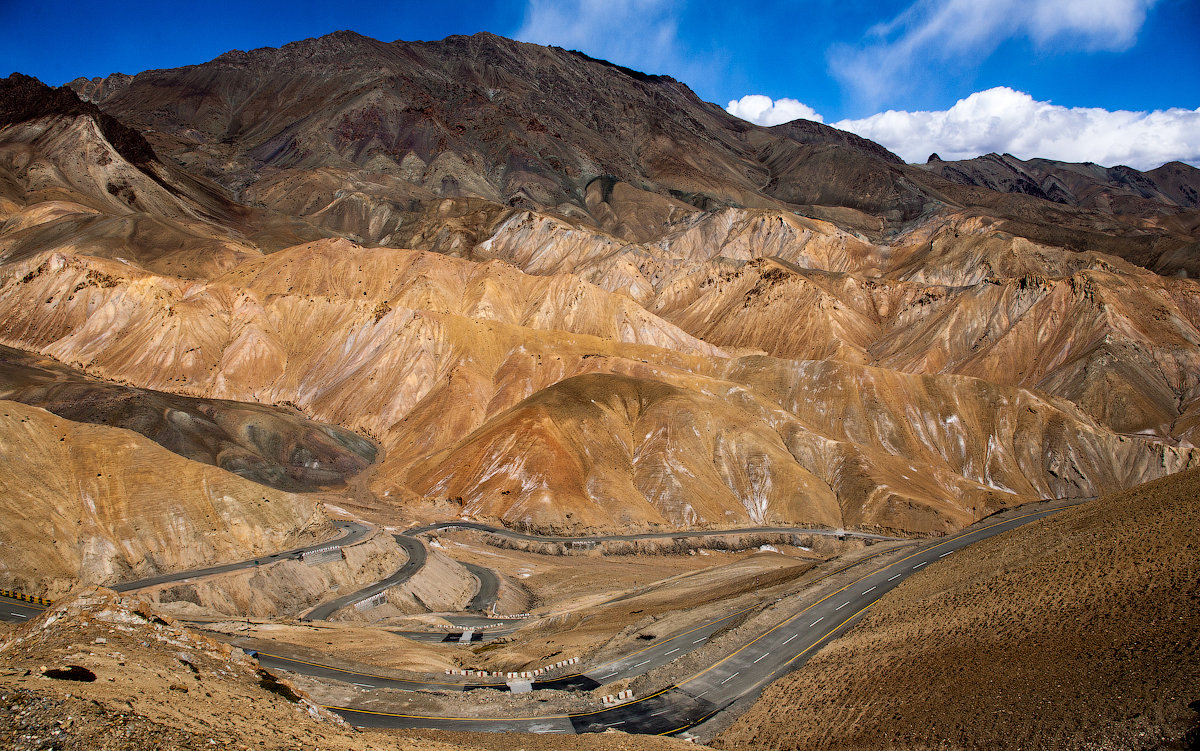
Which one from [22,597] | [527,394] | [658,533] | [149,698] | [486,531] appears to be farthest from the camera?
[527,394]

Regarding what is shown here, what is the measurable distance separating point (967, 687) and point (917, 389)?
94.2m

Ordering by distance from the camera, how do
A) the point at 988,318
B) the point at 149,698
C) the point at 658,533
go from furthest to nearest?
the point at 988,318
the point at 658,533
the point at 149,698

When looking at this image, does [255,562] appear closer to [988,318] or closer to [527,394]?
[527,394]

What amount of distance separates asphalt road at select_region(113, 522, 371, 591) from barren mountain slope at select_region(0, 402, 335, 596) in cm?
105

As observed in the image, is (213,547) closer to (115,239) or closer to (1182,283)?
(115,239)

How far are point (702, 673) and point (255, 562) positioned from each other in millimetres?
35328

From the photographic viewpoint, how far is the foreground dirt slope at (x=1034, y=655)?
21062 millimetres

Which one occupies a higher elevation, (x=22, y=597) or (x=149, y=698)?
(x=149, y=698)

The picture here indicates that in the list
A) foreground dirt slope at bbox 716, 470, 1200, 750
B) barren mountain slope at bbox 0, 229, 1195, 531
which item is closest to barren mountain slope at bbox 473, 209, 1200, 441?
barren mountain slope at bbox 0, 229, 1195, 531

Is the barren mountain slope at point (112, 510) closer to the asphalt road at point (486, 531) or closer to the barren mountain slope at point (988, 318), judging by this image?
the asphalt road at point (486, 531)

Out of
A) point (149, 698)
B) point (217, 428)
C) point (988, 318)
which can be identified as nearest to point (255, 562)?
point (149, 698)

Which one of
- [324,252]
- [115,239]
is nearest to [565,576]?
[324,252]

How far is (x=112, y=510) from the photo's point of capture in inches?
2025

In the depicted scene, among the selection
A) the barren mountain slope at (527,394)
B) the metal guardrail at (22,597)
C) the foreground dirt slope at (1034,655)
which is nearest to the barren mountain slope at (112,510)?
the metal guardrail at (22,597)
